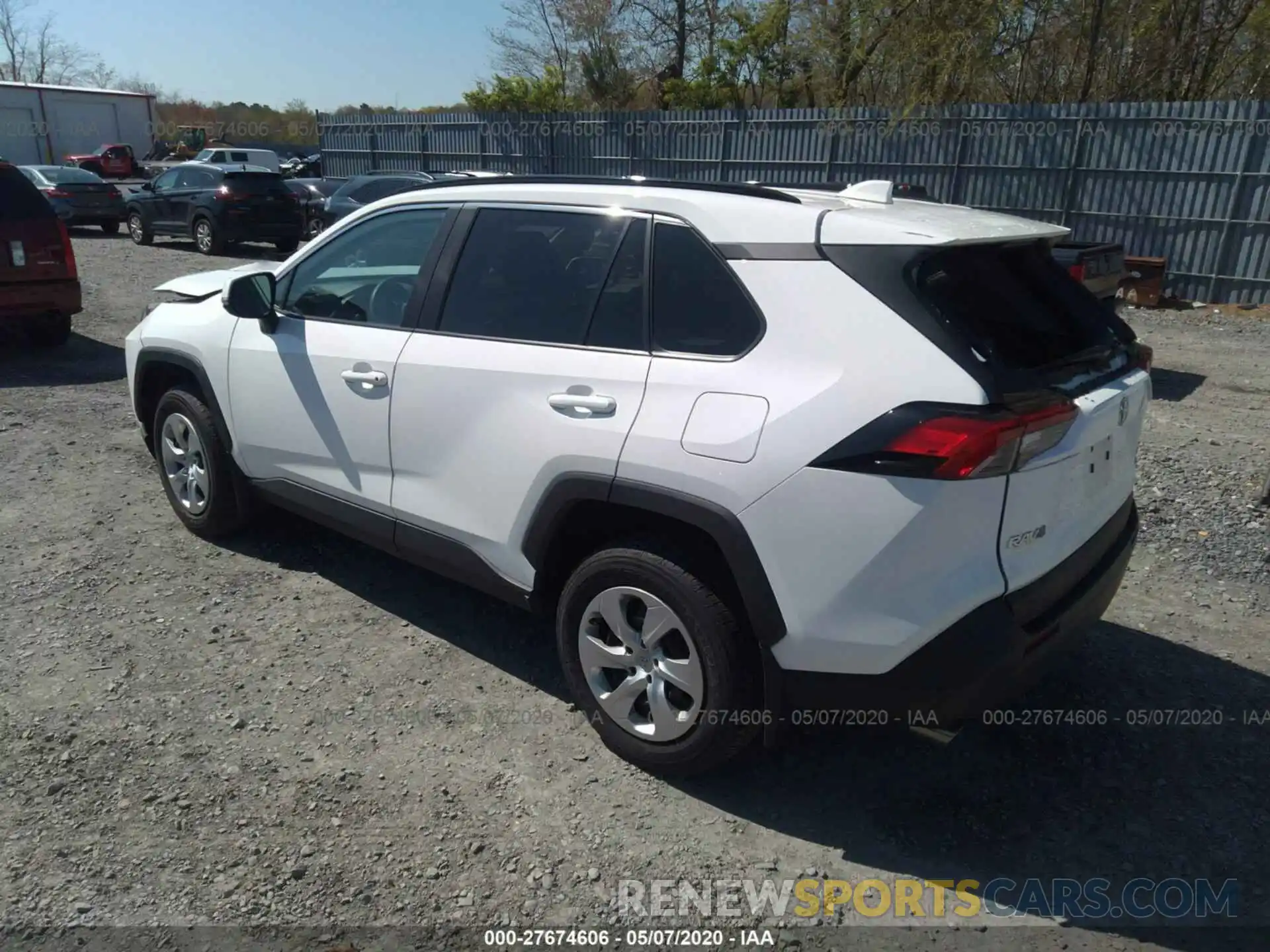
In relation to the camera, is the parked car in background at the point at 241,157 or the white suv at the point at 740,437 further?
the parked car in background at the point at 241,157

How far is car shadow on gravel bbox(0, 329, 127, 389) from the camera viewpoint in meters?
8.23

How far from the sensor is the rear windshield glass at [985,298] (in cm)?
253

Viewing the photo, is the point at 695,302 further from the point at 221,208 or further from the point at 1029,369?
the point at 221,208

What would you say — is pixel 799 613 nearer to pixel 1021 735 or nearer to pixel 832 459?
pixel 832 459

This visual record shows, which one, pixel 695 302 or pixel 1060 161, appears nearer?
pixel 695 302

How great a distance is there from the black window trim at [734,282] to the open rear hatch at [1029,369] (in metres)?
0.27

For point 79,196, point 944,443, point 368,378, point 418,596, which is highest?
point 944,443

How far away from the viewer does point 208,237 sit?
17234mm

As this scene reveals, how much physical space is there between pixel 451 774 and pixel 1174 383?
816 cm

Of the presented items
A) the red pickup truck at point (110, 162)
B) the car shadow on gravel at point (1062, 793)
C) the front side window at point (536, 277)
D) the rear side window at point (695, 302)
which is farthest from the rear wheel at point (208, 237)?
the red pickup truck at point (110, 162)

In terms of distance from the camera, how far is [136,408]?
5117 mm

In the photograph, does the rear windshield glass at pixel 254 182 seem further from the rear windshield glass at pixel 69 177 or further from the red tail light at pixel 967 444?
the red tail light at pixel 967 444

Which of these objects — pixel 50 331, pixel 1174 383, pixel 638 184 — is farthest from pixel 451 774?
pixel 50 331

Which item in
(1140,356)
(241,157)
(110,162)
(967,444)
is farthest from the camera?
(110,162)
